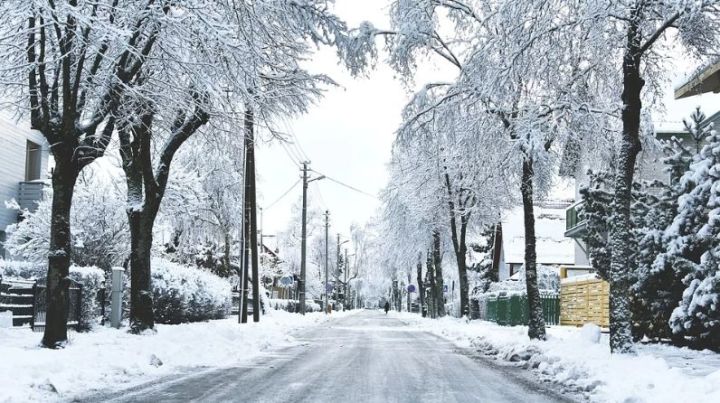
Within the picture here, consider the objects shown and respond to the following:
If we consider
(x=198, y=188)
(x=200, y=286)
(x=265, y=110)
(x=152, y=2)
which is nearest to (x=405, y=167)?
(x=198, y=188)

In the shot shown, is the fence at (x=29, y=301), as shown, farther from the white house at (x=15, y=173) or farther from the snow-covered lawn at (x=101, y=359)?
the white house at (x=15, y=173)

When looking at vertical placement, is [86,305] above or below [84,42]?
below

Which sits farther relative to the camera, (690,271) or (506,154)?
(506,154)

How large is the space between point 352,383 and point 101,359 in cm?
381

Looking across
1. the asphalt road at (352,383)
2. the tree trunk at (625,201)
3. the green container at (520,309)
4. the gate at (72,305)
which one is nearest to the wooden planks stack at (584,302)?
the green container at (520,309)

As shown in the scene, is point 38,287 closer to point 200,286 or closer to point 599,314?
point 200,286

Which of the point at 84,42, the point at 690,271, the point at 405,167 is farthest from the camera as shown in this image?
the point at 405,167

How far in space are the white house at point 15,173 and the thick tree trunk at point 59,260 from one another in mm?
17743

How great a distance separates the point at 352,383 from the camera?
10.3 metres

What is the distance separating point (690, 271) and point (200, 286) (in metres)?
16.7

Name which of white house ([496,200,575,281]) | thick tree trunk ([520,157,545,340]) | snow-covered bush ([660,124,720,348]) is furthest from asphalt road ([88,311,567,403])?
white house ([496,200,575,281])

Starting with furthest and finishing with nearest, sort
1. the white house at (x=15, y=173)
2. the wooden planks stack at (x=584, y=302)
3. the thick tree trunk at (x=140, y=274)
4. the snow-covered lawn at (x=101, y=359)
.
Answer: the white house at (x=15, y=173), the wooden planks stack at (x=584, y=302), the thick tree trunk at (x=140, y=274), the snow-covered lawn at (x=101, y=359)

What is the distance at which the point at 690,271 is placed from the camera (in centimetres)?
1284

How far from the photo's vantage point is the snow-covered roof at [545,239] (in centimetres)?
4707
